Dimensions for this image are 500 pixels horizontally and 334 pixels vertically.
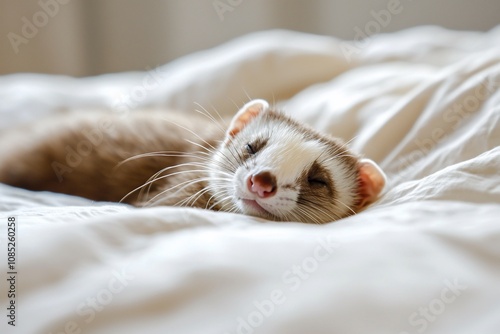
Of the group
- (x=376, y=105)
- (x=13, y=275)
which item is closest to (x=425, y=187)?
(x=376, y=105)

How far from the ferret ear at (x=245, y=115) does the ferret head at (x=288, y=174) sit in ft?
0.05

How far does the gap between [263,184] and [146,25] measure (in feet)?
7.72

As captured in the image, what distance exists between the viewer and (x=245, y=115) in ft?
4.34

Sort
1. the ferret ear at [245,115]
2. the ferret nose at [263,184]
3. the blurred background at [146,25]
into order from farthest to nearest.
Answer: the blurred background at [146,25] < the ferret ear at [245,115] < the ferret nose at [263,184]

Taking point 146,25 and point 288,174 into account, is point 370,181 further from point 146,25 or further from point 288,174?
point 146,25

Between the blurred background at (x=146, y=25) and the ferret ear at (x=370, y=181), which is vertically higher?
the blurred background at (x=146, y=25)

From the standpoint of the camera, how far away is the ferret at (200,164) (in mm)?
1068

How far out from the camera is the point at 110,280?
63 cm

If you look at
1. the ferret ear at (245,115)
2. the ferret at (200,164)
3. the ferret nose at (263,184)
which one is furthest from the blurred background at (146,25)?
the ferret nose at (263,184)

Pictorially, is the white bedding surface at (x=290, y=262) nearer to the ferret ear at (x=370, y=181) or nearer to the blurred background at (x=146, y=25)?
the ferret ear at (x=370, y=181)

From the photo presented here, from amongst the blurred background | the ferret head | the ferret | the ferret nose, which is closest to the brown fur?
the ferret

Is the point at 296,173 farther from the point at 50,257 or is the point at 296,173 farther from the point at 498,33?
the point at 498,33

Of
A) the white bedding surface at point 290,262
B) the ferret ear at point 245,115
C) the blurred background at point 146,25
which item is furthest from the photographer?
the blurred background at point 146,25

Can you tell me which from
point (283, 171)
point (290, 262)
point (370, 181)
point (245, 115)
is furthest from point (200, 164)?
point (290, 262)
